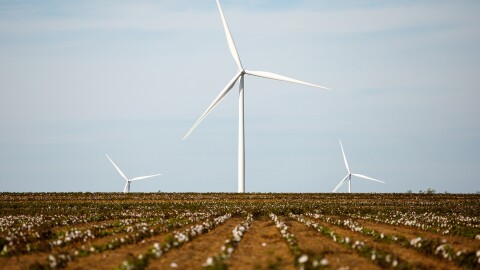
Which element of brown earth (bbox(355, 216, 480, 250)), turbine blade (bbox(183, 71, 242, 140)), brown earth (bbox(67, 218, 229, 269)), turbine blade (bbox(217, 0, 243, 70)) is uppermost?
turbine blade (bbox(217, 0, 243, 70))

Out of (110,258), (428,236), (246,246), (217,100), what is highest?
(217,100)

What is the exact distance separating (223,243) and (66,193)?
2164 inches

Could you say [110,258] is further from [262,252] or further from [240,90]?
[240,90]

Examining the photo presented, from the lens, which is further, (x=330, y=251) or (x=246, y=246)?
(x=246, y=246)

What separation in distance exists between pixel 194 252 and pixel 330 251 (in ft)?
15.6

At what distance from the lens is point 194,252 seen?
21656 millimetres

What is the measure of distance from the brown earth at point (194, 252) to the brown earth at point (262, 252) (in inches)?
35.3

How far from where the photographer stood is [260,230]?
31547 mm

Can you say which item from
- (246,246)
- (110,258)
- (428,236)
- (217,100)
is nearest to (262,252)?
(246,246)

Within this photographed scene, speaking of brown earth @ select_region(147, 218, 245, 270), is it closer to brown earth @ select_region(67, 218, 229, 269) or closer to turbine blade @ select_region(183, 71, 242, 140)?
brown earth @ select_region(67, 218, 229, 269)

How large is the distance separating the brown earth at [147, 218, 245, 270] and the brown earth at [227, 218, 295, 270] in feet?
2.94

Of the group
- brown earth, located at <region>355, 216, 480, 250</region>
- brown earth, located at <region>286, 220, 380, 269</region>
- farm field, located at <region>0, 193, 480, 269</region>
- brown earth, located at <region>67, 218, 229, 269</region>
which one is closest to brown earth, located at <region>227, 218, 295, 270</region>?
farm field, located at <region>0, 193, 480, 269</region>

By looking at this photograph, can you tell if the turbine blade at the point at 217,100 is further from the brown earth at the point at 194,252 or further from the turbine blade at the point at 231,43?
the brown earth at the point at 194,252

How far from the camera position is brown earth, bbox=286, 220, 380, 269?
61.5 feet
